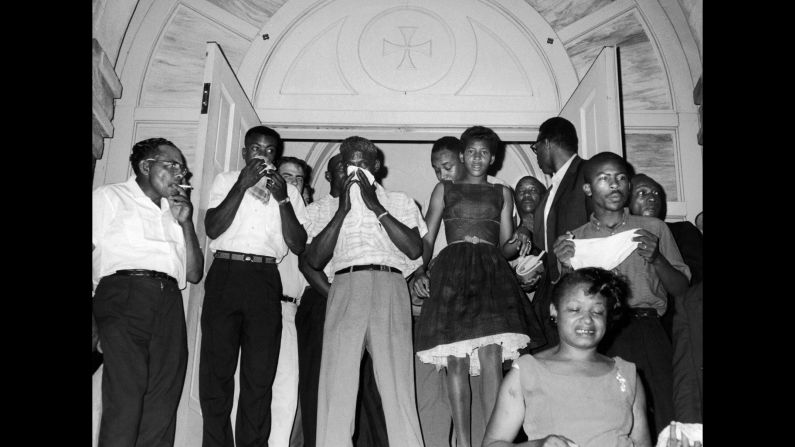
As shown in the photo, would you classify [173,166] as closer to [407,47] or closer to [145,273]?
[145,273]

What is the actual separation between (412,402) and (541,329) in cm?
72

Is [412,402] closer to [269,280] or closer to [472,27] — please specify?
[269,280]

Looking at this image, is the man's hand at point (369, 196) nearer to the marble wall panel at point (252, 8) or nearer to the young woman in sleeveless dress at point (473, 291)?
the young woman in sleeveless dress at point (473, 291)

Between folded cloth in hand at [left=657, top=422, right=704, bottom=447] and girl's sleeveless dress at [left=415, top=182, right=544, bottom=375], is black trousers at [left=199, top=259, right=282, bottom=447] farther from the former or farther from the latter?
folded cloth in hand at [left=657, top=422, right=704, bottom=447]

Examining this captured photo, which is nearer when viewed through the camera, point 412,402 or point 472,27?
point 412,402

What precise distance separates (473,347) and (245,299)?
119 centimetres

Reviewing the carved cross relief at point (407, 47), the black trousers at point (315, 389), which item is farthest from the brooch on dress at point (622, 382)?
the carved cross relief at point (407, 47)

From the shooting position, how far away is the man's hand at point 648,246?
3.53 metres

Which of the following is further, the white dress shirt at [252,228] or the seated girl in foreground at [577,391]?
the white dress shirt at [252,228]

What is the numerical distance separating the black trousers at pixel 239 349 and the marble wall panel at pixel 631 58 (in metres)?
3.74

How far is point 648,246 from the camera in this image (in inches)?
139

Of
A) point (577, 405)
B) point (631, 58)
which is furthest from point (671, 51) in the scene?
point (577, 405)

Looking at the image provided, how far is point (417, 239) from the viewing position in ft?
13.1
